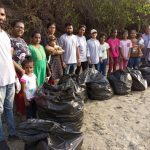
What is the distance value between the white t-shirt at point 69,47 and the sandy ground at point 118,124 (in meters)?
0.97

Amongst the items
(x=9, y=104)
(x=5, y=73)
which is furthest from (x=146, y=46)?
(x=5, y=73)

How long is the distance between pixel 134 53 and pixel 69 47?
2.07 metres

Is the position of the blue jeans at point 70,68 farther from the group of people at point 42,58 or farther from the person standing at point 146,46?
the person standing at point 146,46

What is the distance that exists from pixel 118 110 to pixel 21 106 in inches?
69.9

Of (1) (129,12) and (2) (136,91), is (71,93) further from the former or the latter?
(1) (129,12)

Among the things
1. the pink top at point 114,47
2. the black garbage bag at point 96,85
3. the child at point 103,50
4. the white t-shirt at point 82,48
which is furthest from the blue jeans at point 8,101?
the pink top at point 114,47

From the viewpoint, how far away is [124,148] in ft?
12.9

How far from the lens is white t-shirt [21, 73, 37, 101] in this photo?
4211 mm

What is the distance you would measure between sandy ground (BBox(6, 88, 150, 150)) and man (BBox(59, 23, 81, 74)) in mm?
924

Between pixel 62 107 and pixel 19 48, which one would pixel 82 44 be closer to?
pixel 19 48

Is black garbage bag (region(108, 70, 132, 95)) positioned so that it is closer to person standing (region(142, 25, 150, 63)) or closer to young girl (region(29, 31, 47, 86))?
young girl (region(29, 31, 47, 86))

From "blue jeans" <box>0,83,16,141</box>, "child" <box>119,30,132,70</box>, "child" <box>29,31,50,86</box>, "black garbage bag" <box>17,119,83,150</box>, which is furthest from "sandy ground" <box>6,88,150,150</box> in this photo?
"child" <box>119,30,132,70</box>

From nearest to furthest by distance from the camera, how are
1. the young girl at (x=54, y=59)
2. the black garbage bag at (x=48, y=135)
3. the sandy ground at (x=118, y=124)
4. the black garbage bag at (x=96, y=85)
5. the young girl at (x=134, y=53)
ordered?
the black garbage bag at (x=48, y=135), the sandy ground at (x=118, y=124), the young girl at (x=54, y=59), the black garbage bag at (x=96, y=85), the young girl at (x=134, y=53)

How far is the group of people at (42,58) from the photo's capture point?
11.9ft
